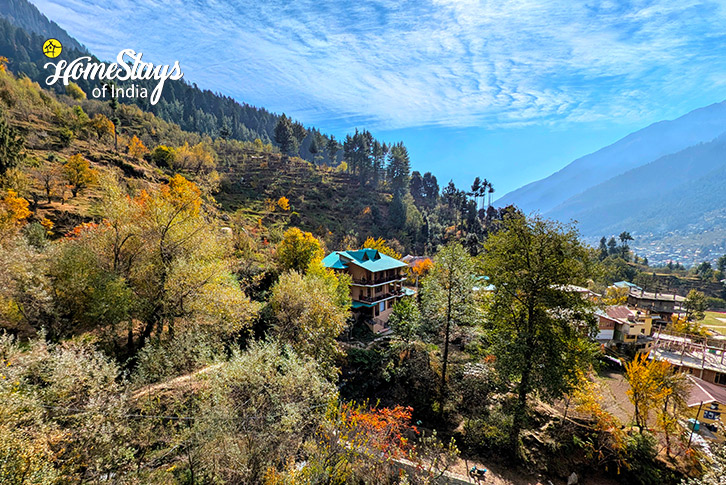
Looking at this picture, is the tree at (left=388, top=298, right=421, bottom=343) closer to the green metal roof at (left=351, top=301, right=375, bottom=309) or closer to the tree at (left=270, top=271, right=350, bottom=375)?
the tree at (left=270, top=271, right=350, bottom=375)

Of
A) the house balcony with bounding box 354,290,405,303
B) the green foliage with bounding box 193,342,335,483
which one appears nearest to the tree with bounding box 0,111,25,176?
the green foliage with bounding box 193,342,335,483

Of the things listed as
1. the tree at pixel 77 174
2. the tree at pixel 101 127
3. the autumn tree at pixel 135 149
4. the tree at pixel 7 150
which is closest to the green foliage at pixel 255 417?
the tree at pixel 7 150

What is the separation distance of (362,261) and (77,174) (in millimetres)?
45776

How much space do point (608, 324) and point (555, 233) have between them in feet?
111

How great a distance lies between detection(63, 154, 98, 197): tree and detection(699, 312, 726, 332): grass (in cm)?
12588

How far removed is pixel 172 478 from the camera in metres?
12.1

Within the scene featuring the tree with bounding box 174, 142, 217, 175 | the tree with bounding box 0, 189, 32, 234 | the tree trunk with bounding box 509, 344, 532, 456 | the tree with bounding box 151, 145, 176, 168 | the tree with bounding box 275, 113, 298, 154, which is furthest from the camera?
the tree with bounding box 275, 113, 298, 154

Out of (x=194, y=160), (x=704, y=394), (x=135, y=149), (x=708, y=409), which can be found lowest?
(x=708, y=409)

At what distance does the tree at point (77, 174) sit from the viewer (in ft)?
140

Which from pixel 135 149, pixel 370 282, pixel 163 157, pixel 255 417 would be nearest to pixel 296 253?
pixel 370 282

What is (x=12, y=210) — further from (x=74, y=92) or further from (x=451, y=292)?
(x=74, y=92)

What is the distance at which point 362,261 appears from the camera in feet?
129

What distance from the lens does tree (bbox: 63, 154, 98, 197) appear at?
4281cm

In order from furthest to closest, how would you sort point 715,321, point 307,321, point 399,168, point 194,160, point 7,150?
point 399,168
point 194,160
point 715,321
point 7,150
point 307,321
